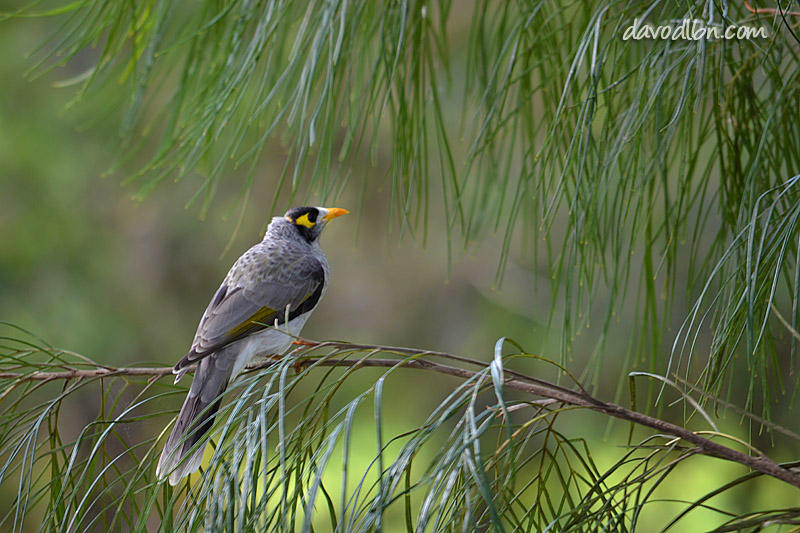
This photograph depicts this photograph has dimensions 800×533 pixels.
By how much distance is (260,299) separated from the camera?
158cm

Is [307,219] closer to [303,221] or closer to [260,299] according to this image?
[303,221]

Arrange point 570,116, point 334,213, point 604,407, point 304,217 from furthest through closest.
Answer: point 304,217 → point 334,213 → point 570,116 → point 604,407

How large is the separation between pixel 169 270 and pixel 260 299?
3060mm

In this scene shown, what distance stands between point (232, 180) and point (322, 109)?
12.0 feet

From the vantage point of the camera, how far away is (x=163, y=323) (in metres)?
4.25

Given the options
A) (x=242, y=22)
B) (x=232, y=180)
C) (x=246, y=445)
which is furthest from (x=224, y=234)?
(x=246, y=445)

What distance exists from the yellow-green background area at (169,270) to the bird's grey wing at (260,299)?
1805 millimetres

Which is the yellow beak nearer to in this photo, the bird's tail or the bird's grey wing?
the bird's grey wing

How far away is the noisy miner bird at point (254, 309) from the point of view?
1.34 m

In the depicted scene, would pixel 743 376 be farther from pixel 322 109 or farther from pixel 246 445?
pixel 246 445

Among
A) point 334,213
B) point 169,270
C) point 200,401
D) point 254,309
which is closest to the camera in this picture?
point 200,401

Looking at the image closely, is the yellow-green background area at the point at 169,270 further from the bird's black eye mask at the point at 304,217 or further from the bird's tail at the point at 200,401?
the bird's tail at the point at 200,401

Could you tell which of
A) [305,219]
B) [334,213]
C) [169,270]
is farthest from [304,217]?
[169,270]

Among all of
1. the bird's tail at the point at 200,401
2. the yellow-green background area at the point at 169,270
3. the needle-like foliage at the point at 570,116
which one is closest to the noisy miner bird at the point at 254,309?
the bird's tail at the point at 200,401
